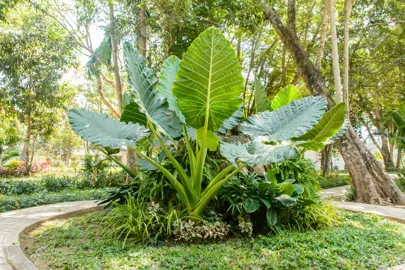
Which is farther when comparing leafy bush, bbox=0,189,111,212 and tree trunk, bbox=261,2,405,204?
tree trunk, bbox=261,2,405,204

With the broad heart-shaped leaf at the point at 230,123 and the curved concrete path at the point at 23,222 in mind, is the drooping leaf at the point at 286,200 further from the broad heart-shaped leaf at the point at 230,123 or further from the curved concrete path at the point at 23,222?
the curved concrete path at the point at 23,222

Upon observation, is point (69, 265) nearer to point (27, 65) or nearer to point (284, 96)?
point (284, 96)

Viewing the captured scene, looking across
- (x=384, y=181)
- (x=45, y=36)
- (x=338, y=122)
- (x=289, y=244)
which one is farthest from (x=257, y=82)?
(x=45, y=36)

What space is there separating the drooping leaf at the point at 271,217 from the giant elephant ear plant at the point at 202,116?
67 centimetres

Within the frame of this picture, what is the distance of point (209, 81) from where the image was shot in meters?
3.13

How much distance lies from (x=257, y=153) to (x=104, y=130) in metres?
1.85

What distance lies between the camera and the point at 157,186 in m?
3.84

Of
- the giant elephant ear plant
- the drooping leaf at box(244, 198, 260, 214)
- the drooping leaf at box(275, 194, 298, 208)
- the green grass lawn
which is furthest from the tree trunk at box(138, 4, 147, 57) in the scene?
the drooping leaf at box(275, 194, 298, 208)

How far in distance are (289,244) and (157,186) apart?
5.40 feet

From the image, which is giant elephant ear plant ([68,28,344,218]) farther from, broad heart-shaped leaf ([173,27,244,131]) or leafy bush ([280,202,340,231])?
leafy bush ([280,202,340,231])

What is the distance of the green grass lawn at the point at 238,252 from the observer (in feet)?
8.77

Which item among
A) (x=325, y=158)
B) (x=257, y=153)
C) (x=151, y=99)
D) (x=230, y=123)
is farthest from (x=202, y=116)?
(x=325, y=158)

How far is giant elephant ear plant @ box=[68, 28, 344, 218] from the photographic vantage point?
2.90 metres

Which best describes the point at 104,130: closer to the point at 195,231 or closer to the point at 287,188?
the point at 195,231
